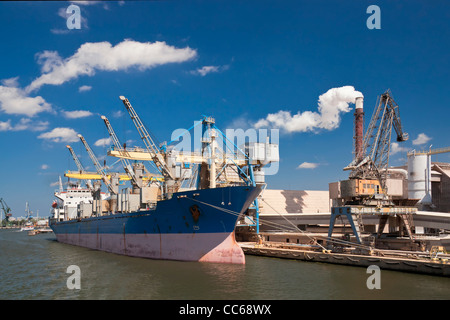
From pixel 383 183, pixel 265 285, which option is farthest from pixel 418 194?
pixel 265 285

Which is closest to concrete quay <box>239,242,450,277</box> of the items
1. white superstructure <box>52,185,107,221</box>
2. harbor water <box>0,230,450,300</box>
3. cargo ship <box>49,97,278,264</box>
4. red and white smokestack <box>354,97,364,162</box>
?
harbor water <box>0,230,450,300</box>

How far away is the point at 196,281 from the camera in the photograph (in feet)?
69.7

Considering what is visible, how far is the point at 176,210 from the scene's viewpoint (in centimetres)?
2866

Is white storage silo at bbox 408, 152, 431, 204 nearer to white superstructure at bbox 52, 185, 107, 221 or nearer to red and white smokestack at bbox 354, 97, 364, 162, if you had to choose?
red and white smokestack at bbox 354, 97, 364, 162

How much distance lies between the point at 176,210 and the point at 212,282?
889 centimetres

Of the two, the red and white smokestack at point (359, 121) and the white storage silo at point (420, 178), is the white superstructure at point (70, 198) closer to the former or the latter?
the red and white smokestack at point (359, 121)

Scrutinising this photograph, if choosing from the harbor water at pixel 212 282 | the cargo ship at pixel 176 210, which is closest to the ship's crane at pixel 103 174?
the cargo ship at pixel 176 210

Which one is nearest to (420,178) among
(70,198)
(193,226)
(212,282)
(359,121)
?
(359,121)

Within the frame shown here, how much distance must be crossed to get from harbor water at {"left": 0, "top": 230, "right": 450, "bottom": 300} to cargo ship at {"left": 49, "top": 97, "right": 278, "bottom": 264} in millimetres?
1683

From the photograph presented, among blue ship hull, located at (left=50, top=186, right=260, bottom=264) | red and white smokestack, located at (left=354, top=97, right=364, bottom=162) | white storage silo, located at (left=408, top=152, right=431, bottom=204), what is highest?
red and white smokestack, located at (left=354, top=97, right=364, bottom=162)

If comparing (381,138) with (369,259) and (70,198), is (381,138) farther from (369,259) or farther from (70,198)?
(70,198)

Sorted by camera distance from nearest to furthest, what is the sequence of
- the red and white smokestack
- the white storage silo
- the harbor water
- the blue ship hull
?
1. the harbor water
2. the blue ship hull
3. the red and white smokestack
4. the white storage silo

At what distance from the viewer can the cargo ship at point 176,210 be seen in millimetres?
26953

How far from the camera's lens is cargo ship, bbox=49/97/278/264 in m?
27.0
